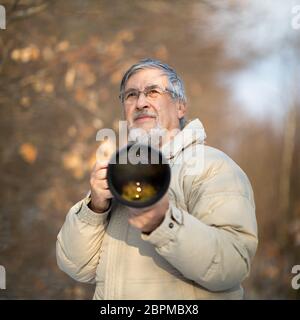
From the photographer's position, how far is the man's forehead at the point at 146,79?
6.01 feet

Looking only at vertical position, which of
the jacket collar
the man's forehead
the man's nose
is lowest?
the jacket collar

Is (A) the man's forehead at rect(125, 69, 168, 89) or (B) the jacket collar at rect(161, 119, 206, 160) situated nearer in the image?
(B) the jacket collar at rect(161, 119, 206, 160)

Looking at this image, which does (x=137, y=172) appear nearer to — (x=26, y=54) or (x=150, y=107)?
(x=150, y=107)

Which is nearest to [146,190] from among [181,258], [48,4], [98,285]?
[181,258]

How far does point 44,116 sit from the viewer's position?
20.9 feet

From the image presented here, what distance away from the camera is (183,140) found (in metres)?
1.65

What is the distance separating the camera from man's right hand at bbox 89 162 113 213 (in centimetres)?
147

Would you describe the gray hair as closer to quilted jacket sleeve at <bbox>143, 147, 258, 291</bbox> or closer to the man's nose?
the man's nose

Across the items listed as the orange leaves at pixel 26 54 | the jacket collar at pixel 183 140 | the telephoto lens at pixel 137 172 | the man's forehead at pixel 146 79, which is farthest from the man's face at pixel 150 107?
the orange leaves at pixel 26 54

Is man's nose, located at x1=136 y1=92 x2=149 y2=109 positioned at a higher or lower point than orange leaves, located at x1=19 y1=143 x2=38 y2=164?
lower

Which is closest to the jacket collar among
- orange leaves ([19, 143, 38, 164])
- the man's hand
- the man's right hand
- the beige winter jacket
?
the beige winter jacket

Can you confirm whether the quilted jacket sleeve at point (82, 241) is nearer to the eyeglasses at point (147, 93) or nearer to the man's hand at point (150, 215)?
the man's hand at point (150, 215)

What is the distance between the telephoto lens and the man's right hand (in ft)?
0.43
